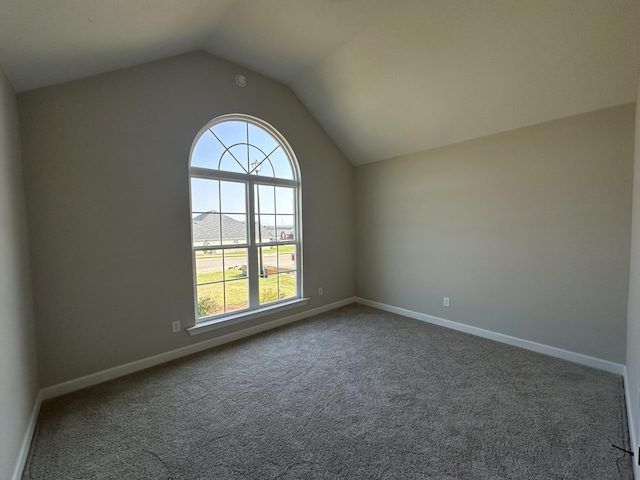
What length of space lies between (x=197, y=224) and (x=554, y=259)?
368 cm

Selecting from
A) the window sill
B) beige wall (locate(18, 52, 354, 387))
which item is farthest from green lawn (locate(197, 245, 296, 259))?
the window sill

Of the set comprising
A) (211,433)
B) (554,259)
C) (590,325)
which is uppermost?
(554,259)

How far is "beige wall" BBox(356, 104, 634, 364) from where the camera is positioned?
2393mm

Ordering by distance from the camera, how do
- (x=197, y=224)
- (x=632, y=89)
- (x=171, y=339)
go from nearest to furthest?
(x=632, y=89) < (x=171, y=339) < (x=197, y=224)

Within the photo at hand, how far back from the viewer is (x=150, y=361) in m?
2.59

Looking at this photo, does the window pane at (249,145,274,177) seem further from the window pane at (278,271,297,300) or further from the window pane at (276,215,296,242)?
the window pane at (278,271,297,300)

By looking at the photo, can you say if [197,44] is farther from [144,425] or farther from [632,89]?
[632,89]

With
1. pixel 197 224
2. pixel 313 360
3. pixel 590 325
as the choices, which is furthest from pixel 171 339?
pixel 590 325

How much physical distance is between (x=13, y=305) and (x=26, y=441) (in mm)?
816

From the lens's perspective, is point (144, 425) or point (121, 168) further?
point (121, 168)

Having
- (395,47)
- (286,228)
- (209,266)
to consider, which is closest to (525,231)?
(395,47)

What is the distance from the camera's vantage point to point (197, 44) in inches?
106

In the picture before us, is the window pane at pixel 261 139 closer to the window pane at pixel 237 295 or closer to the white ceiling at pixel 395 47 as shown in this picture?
the white ceiling at pixel 395 47

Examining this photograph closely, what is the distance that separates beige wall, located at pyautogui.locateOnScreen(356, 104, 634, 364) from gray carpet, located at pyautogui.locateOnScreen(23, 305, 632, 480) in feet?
1.65
